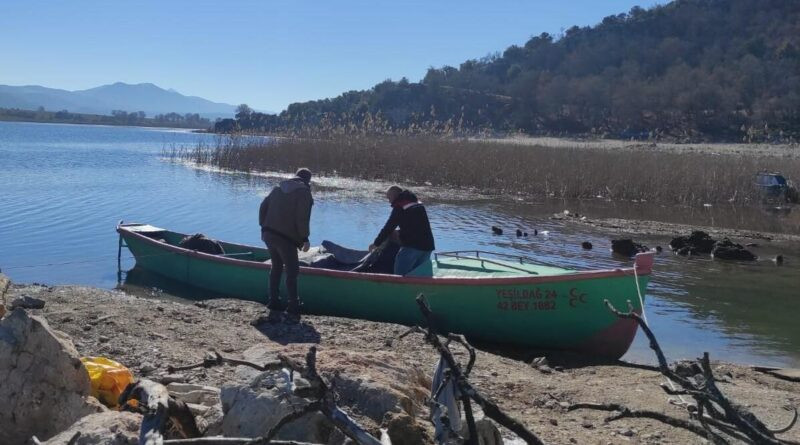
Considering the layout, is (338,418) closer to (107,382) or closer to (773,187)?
(107,382)

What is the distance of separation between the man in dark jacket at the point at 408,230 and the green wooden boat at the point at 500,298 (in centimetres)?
35

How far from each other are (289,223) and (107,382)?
490 centimetres

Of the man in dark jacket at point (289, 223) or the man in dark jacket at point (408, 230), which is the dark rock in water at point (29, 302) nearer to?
the man in dark jacket at point (289, 223)

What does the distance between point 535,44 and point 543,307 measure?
104350mm

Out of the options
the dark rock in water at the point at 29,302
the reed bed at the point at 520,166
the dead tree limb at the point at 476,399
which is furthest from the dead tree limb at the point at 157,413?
the reed bed at the point at 520,166

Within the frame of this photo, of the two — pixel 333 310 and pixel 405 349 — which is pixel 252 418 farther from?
pixel 333 310

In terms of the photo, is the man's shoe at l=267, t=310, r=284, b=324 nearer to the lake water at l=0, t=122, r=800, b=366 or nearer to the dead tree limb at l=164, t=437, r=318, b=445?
the lake water at l=0, t=122, r=800, b=366

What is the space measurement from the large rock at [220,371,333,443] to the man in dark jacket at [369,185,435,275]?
5.89 metres

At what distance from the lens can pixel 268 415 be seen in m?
3.82

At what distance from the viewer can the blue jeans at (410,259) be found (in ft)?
33.4

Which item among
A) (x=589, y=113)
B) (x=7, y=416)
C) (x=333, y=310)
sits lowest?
(x=333, y=310)

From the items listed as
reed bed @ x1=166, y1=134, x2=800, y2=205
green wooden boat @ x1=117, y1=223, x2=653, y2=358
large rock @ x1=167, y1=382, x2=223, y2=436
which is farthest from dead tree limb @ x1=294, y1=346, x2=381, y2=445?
reed bed @ x1=166, y1=134, x2=800, y2=205

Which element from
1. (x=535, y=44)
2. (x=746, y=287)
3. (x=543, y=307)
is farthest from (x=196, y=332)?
(x=535, y=44)

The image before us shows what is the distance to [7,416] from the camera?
4.22m
